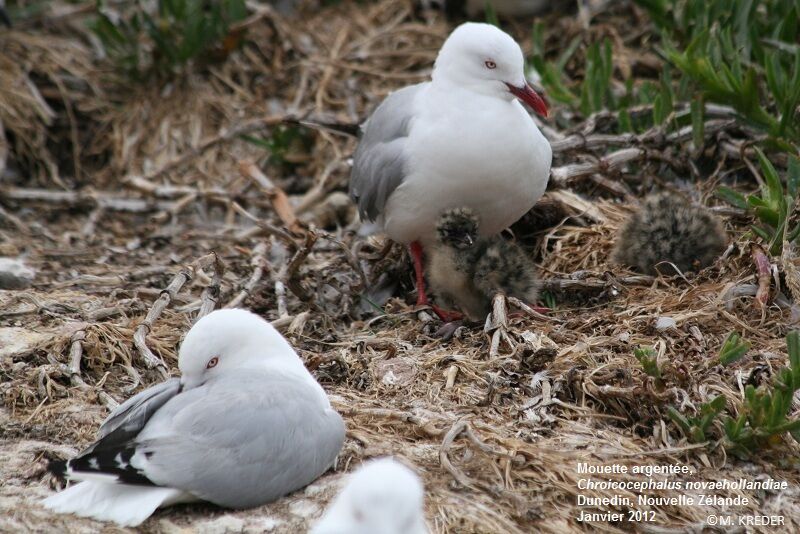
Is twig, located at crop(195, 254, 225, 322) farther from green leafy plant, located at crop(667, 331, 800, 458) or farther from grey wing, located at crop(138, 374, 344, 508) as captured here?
green leafy plant, located at crop(667, 331, 800, 458)

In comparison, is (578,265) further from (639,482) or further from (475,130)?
(639,482)

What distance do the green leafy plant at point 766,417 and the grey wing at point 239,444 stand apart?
52.5 inches

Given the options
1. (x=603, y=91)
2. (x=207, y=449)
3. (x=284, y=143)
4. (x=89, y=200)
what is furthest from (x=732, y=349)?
(x=89, y=200)

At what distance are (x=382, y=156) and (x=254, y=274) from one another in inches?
34.0

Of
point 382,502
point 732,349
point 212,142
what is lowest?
point 212,142

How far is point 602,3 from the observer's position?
25.8 feet

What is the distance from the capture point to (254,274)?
5484 millimetres

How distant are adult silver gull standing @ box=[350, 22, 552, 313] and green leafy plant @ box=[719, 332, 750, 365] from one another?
4.41 feet

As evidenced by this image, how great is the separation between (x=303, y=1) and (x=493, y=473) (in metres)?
6.02

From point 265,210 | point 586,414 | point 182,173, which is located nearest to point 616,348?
point 586,414

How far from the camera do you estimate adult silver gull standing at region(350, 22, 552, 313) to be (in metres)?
4.99

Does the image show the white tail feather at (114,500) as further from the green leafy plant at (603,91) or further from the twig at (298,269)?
the green leafy plant at (603,91)

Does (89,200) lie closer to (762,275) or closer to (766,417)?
(762,275)

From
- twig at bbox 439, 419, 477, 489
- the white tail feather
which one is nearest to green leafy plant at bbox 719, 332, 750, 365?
twig at bbox 439, 419, 477, 489
